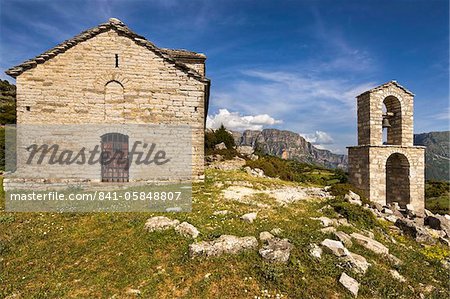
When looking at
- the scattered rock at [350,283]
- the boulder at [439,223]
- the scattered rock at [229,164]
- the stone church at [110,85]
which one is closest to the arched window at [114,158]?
the stone church at [110,85]

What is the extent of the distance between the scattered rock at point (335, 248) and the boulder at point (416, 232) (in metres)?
4.71

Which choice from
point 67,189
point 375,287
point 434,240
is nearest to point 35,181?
point 67,189

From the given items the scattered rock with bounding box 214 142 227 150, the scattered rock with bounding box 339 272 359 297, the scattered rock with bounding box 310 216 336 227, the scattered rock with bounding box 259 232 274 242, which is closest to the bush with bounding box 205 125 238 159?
the scattered rock with bounding box 214 142 227 150

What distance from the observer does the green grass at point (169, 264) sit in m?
5.12

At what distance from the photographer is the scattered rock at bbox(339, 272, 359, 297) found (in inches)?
200

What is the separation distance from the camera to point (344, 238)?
711 centimetres

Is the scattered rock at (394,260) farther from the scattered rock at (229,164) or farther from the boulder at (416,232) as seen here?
the scattered rock at (229,164)

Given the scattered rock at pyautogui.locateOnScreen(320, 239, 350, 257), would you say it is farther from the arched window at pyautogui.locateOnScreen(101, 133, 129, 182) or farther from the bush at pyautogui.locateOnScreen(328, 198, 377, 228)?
the arched window at pyautogui.locateOnScreen(101, 133, 129, 182)

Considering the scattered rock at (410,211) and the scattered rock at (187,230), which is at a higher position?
the scattered rock at (187,230)

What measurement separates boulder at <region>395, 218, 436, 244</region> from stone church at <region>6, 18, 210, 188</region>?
9573mm

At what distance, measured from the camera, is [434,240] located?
29.0 feet

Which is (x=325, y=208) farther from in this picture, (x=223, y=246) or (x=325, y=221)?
(x=223, y=246)

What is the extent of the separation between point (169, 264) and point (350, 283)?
4095 millimetres

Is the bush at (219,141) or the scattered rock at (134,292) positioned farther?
the bush at (219,141)
